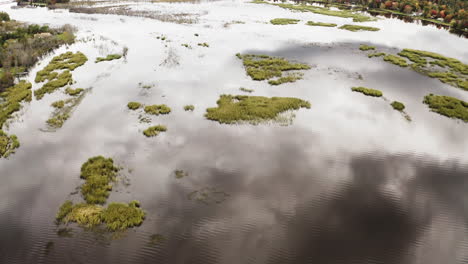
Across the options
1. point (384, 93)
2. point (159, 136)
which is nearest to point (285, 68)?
point (384, 93)

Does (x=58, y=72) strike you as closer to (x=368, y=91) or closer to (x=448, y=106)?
(x=368, y=91)

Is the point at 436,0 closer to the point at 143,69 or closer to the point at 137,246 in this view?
the point at 143,69

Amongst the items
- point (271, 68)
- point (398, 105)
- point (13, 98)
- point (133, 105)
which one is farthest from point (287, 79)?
point (13, 98)

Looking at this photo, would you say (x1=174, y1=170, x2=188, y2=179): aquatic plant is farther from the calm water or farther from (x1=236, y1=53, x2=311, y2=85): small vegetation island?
(x1=236, y1=53, x2=311, y2=85): small vegetation island

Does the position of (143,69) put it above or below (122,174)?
above

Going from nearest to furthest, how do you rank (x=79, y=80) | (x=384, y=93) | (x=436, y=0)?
1. (x=384, y=93)
2. (x=79, y=80)
3. (x=436, y=0)

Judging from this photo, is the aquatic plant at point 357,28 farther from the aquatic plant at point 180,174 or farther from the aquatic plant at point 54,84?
the aquatic plant at point 180,174
